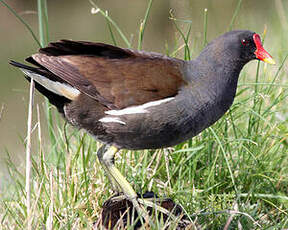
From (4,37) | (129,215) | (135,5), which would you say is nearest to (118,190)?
(129,215)

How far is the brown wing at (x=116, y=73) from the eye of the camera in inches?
99.9

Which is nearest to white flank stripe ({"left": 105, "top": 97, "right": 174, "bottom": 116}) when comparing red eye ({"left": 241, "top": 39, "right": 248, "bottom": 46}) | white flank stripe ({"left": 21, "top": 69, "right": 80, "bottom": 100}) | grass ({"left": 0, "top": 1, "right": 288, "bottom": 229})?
white flank stripe ({"left": 21, "top": 69, "right": 80, "bottom": 100})

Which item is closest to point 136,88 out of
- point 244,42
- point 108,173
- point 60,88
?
point 60,88

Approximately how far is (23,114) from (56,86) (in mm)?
3920

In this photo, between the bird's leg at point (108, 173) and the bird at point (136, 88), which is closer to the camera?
the bird at point (136, 88)

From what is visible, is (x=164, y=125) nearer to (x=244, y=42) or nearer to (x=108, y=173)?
(x=108, y=173)

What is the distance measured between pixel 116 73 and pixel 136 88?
0.13 m

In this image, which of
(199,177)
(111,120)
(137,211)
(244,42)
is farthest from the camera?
(199,177)

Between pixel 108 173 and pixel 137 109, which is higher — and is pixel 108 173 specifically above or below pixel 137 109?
below

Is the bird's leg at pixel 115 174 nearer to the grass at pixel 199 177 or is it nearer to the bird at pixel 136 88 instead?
the bird at pixel 136 88

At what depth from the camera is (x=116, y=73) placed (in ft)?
8.48

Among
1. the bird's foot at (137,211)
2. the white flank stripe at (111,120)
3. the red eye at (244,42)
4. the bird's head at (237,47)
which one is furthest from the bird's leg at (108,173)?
the red eye at (244,42)

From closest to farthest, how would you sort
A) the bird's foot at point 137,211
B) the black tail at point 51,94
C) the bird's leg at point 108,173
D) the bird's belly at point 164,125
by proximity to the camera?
1. the bird's foot at point 137,211
2. the bird's belly at point 164,125
3. the black tail at point 51,94
4. the bird's leg at point 108,173

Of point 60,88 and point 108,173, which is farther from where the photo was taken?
point 108,173
